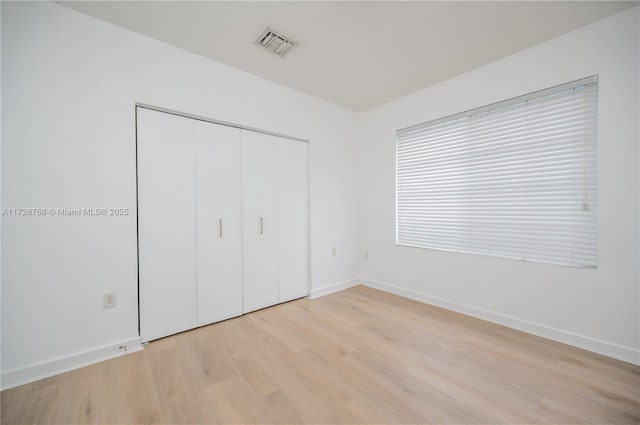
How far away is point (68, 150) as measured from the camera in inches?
72.1

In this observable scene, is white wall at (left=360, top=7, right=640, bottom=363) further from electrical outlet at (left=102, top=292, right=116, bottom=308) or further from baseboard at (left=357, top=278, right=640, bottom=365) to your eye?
electrical outlet at (left=102, top=292, right=116, bottom=308)

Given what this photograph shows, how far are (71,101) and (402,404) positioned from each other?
10.2ft

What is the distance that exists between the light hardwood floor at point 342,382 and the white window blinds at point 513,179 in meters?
0.90

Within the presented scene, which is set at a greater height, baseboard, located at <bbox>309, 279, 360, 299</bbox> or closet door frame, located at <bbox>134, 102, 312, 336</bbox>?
closet door frame, located at <bbox>134, 102, 312, 336</bbox>

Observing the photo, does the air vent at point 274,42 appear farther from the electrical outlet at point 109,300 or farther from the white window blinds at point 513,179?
the electrical outlet at point 109,300

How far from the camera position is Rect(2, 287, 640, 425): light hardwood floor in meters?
1.40

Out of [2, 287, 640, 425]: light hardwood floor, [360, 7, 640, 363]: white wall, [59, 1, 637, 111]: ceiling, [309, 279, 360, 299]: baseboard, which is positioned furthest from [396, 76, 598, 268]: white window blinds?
[309, 279, 360, 299]: baseboard

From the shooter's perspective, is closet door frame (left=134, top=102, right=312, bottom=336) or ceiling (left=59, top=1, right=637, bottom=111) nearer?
ceiling (left=59, top=1, right=637, bottom=111)

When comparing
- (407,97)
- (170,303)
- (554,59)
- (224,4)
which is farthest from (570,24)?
(170,303)

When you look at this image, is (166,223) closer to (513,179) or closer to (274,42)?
(274,42)

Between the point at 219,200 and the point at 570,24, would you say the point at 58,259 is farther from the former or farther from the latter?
the point at 570,24

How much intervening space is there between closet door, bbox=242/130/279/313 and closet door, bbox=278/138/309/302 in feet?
0.28

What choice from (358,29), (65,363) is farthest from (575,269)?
(65,363)

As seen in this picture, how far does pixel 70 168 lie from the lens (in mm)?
1837
